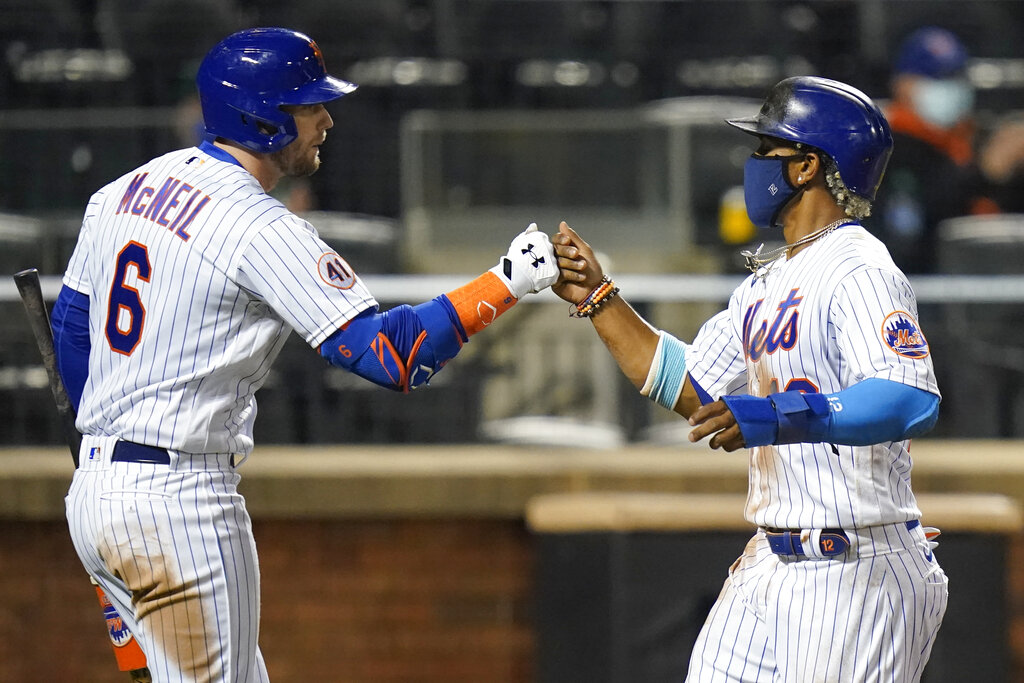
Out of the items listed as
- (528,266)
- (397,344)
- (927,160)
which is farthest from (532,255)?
(927,160)

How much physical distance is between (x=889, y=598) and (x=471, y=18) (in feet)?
18.7

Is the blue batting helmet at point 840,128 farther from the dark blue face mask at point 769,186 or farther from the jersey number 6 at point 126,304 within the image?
the jersey number 6 at point 126,304

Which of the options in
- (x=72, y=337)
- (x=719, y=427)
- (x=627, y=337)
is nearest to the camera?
(x=719, y=427)

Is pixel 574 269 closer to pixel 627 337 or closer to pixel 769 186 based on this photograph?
pixel 627 337

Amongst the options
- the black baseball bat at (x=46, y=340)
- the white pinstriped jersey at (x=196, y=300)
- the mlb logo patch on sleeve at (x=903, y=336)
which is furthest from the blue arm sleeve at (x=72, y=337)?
the mlb logo patch on sleeve at (x=903, y=336)

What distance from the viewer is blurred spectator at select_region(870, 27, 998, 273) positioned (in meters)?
5.73

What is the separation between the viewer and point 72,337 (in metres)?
2.97

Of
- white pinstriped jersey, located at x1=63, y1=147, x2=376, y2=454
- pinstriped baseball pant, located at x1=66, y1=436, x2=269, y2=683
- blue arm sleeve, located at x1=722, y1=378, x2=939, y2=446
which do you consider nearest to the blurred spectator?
blue arm sleeve, located at x1=722, y1=378, x2=939, y2=446

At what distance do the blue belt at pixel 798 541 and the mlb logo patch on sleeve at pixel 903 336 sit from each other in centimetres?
42

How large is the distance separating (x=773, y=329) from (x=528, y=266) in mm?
562

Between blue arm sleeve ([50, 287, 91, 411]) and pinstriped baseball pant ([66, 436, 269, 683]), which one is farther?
blue arm sleeve ([50, 287, 91, 411])

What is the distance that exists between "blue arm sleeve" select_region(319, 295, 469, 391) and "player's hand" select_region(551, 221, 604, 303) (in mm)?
423

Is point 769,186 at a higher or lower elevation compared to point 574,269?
higher

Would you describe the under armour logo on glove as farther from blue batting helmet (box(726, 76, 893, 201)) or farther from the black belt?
the black belt
